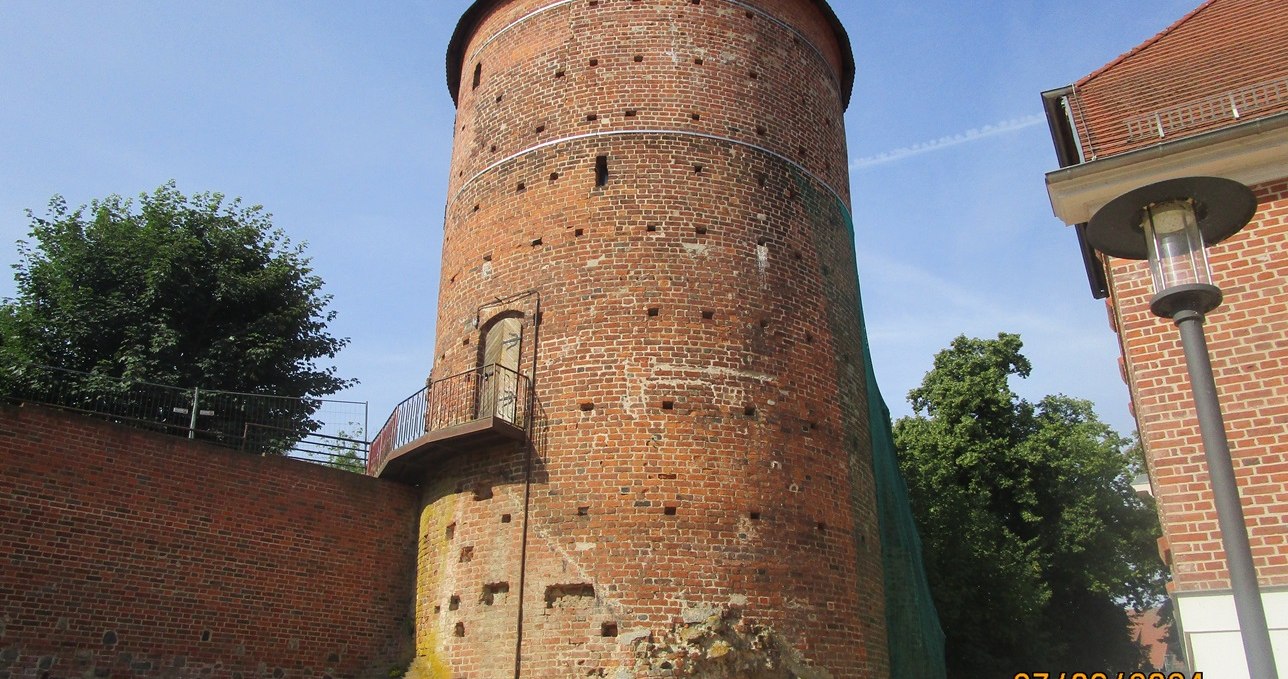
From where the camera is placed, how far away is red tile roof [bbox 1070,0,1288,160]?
1010 centimetres

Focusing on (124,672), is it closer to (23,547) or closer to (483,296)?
(23,547)

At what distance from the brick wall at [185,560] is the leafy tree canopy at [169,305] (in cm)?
657

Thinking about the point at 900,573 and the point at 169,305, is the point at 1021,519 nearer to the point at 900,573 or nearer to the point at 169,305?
the point at 900,573

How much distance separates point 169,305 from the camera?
62.1 ft

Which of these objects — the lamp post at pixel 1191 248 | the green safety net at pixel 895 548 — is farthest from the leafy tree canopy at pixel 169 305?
the lamp post at pixel 1191 248

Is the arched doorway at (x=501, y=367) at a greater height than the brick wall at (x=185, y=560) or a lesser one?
greater

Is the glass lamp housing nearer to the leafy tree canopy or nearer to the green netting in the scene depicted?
the green netting

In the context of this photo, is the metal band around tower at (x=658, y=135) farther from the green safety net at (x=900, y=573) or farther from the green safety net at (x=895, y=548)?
the green safety net at (x=900, y=573)

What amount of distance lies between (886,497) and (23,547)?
10.9 m

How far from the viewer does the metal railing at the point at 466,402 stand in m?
12.8

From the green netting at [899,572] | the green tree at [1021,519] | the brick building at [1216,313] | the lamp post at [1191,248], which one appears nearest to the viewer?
the lamp post at [1191,248]

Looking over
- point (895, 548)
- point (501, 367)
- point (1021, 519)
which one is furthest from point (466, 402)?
point (1021, 519)

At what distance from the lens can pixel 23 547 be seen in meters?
10.7

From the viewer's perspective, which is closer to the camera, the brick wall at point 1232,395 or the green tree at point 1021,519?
the brick wall at point 1232,395
